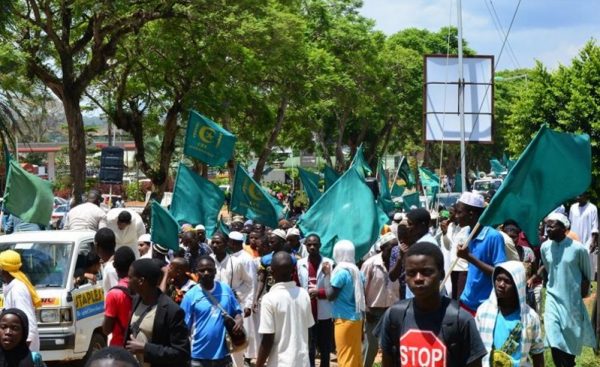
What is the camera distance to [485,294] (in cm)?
789

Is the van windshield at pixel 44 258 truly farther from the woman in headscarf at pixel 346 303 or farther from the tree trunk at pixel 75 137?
the tree trunk at pixel 75 137

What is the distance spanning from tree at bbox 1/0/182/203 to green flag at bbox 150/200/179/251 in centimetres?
1184

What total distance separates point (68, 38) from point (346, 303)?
16328 millimetres

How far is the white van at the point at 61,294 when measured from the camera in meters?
10.1

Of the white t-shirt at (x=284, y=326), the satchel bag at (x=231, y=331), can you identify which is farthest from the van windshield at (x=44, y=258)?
the white t-shirt at (x=284, y=326)

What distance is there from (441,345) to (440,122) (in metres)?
16.8

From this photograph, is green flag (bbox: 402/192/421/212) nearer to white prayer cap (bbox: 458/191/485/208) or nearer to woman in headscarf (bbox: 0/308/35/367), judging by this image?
white prayer cap (bbox: 458/191/485/208)

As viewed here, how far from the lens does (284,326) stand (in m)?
7.55

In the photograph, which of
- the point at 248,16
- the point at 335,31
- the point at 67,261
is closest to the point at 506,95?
the point at 335,31

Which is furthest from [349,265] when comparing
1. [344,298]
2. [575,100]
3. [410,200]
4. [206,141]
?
[410,200]

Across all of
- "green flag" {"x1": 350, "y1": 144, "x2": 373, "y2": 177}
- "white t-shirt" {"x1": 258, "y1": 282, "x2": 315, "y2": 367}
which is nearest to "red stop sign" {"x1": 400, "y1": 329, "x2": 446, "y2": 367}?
"white t-shirt" {"x1": 258, "y1": 282, "x2": 315, "y2": 367}

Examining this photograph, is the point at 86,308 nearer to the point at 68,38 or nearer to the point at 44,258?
the point at 44,258

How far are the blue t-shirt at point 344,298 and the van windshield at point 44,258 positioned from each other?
2774 mm

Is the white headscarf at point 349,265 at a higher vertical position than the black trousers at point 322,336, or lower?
higher
